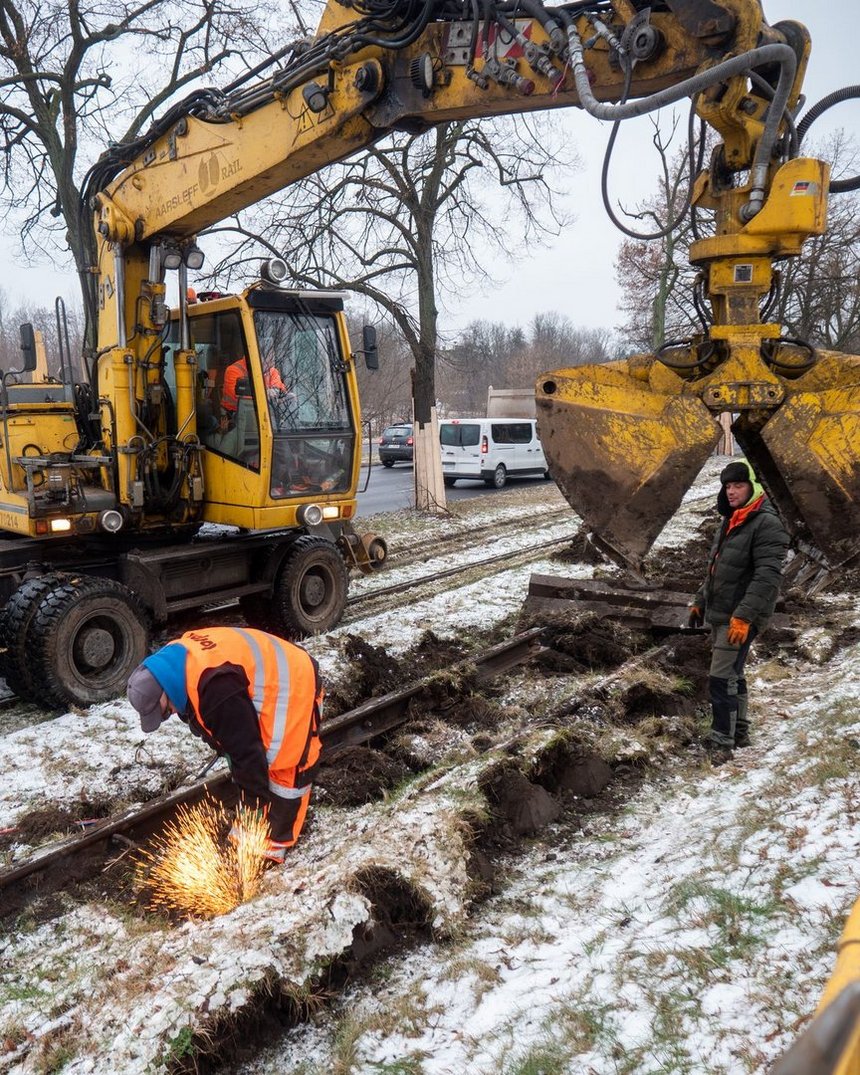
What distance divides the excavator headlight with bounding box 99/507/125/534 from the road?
10.7 metres

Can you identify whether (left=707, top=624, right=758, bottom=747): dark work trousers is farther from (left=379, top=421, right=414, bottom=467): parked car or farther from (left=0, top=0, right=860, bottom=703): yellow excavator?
(left=379, top=421, right=414, bottom=467): parked car

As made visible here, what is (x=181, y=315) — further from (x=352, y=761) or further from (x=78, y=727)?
(x=352, y=761)

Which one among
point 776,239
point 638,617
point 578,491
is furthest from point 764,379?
point 638,617

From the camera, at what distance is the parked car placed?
32.5m

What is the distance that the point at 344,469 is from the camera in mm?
8617

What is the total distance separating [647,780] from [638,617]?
9.09 feet

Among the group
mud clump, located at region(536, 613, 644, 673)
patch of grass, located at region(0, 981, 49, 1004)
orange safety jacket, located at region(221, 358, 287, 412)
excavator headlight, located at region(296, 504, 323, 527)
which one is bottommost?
patch of grass, located at region(0, 981, 49, 1004)

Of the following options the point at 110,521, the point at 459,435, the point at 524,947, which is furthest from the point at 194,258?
the point at 459,435

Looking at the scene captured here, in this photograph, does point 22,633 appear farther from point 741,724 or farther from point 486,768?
point 741,724

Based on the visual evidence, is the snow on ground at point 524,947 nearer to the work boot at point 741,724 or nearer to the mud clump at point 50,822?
the mud clump at point 50,822

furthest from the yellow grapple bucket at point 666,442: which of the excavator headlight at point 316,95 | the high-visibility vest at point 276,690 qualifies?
the excavator headlight at point 316,95

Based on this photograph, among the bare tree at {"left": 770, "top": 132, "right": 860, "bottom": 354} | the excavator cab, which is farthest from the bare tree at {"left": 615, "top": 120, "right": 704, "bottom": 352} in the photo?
the excavator cab

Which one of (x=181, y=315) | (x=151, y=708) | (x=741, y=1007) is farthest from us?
(x=181, y=315)

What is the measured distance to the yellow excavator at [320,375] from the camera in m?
5.21
